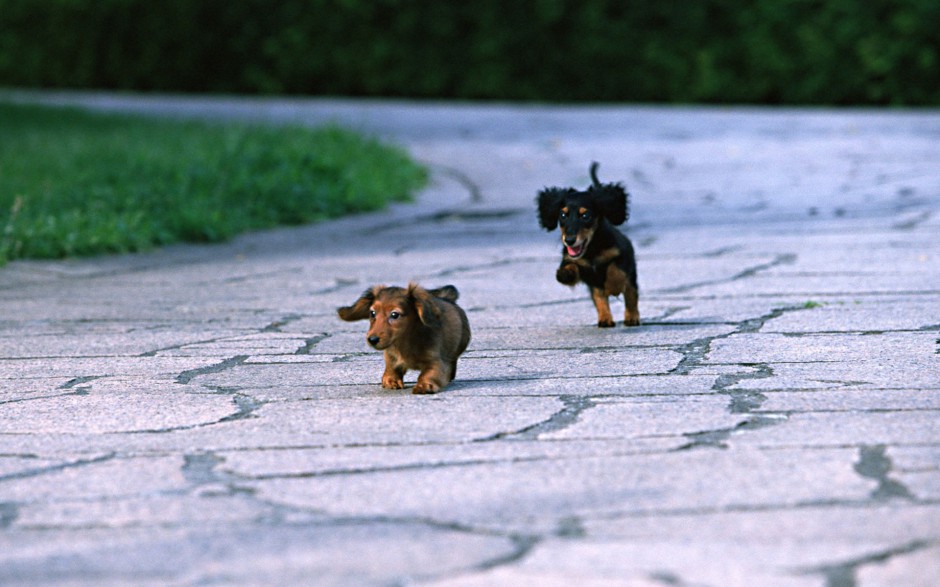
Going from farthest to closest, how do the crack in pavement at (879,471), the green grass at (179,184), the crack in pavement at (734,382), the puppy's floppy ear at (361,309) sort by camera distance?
the green grass at (179,184) → the puppy's floppy ear at (361,309) → the crack in pavement at (734,382) → the crack in pavement at (879,471)

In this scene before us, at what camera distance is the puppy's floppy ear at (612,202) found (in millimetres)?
5504

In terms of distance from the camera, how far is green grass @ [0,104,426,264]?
8.61 metres

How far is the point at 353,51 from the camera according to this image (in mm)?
22719

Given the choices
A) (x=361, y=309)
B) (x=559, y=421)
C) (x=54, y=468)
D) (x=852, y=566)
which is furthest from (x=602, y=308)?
(x=852, y=566)

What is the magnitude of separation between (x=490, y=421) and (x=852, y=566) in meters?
1.46

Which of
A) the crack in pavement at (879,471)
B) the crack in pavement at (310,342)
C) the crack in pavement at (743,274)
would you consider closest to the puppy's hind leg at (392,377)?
the crack in pavement at (310,342)

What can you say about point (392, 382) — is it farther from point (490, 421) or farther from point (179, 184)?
point (179, 184)

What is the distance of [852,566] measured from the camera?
2844 mm

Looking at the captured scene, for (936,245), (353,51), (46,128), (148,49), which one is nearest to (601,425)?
(936,245)

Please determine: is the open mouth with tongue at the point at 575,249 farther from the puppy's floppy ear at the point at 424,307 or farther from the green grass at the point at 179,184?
the green grass at the point at 179,184

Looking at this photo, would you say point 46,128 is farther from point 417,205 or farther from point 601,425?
point 601,425

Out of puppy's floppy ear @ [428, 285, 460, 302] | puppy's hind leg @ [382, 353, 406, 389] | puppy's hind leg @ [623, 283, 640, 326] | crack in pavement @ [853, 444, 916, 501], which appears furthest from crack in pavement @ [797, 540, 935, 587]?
puppy's hind leg @ [623, 283, 640, 326]

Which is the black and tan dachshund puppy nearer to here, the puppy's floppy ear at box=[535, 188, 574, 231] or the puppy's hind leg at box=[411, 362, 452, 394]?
the puppy's floppy ear at box=[535, 188, 574, 231]

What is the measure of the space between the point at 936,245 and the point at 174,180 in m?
5.15
